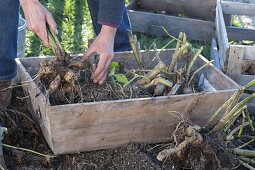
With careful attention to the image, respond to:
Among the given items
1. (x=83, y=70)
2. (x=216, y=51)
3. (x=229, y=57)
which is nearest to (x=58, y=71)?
(x=83, y=70)

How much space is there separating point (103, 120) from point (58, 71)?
26cm

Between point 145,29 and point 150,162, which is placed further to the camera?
point 145,29

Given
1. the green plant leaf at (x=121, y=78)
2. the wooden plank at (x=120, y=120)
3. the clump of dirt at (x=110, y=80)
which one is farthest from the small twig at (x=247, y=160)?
the green plant leaf at (x=121, y=78)

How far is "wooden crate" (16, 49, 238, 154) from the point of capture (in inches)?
75.9

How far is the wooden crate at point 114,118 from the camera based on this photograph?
1.93 metres

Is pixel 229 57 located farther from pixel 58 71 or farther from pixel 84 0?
pixel 84 0

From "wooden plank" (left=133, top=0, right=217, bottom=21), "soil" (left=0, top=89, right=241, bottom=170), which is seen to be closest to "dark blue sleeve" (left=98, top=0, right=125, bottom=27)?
"soil" (left=0, top=89, right=241, bottom=170)

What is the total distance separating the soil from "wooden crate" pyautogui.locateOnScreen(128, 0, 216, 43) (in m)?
1.47

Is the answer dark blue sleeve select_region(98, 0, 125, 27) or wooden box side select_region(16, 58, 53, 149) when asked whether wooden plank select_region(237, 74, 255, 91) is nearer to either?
dark blue sleeve select_region(98, 0, 125, 27)

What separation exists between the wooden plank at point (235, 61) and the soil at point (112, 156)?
18.7 inches

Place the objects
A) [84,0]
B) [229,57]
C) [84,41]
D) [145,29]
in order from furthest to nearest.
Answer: [84,0]
[145,29]
[84,41]
[229,57]

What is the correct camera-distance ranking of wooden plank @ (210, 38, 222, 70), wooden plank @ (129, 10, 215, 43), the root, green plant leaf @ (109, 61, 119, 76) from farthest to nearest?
wooden plank @ (129, 10, 215, 43) < wooden plank @ (210, 38, 222, 70) < green plant leaf @ (109, 61, 119, 76) < the root

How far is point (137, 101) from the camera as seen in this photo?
1.96 metres

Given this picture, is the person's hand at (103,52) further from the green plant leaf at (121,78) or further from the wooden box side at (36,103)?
the wooden box side at (36,103)
